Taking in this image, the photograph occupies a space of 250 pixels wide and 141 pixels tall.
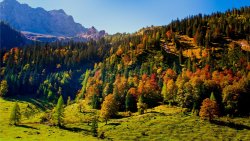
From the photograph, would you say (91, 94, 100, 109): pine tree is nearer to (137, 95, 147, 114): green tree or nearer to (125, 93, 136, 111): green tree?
(125, 93, 136, 111): green tree

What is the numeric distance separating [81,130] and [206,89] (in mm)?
68164

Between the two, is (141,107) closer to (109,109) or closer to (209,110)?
(109,109)

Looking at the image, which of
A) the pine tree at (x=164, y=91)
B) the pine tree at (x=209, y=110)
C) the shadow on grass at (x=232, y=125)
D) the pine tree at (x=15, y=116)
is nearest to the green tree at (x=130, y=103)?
the pine tree at (x=164, y=91)

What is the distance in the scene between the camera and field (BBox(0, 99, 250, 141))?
110m

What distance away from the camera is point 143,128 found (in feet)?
400

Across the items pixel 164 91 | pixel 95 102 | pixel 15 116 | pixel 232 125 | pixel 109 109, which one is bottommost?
pixel 232 125

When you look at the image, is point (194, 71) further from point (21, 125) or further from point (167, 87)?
point (21, 125)

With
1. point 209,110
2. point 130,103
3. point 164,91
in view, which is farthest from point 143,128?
point 164,91

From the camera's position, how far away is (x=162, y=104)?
160m

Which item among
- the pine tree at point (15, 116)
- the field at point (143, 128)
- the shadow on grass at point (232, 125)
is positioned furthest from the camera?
the pine tree at point (15, 116)

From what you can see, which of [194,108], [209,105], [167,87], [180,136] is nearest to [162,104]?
[167,87]

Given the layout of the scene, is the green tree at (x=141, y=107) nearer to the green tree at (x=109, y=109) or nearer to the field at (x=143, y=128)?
the field at (x=143, y=128)

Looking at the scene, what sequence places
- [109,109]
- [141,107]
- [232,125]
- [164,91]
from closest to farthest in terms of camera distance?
[232,125], [109,109], [141,107], [164,91]

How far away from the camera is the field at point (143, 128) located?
11031 cm
